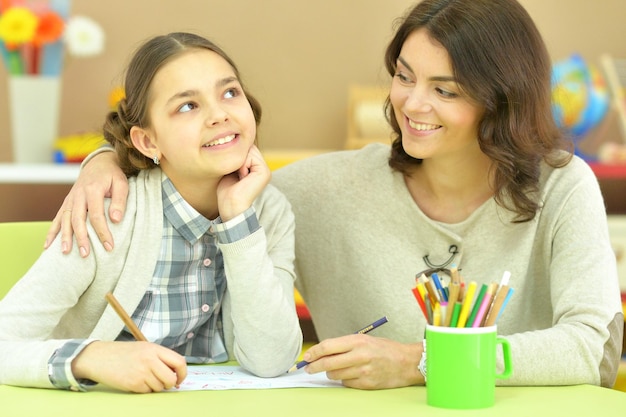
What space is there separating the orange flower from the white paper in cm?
167

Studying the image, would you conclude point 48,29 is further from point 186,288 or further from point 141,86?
point 186,288

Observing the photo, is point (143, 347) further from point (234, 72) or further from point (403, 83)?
point (403, 83)

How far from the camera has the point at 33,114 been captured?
2742mm

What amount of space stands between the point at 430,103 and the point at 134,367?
0.65m

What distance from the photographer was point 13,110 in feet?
8.98

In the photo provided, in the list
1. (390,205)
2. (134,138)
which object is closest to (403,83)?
(390,205)

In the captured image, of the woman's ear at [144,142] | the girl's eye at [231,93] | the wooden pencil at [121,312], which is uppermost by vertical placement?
the girl's eye at [231,93]

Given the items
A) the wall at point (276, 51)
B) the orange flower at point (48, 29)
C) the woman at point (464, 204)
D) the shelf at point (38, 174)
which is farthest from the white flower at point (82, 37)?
the woman at point (464, 204)

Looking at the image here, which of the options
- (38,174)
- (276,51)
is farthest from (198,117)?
(276,51)

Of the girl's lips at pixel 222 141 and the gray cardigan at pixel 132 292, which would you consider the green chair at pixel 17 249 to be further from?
the girl's lips at pixel 222 141

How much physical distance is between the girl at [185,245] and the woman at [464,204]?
61 millimetres

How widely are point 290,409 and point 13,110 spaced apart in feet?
6.48

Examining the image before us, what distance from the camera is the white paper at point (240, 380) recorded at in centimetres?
118

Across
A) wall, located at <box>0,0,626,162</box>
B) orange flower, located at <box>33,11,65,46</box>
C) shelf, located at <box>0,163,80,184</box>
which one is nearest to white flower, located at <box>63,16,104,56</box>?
orange flower, located at <box>33,11,65,46</box>
